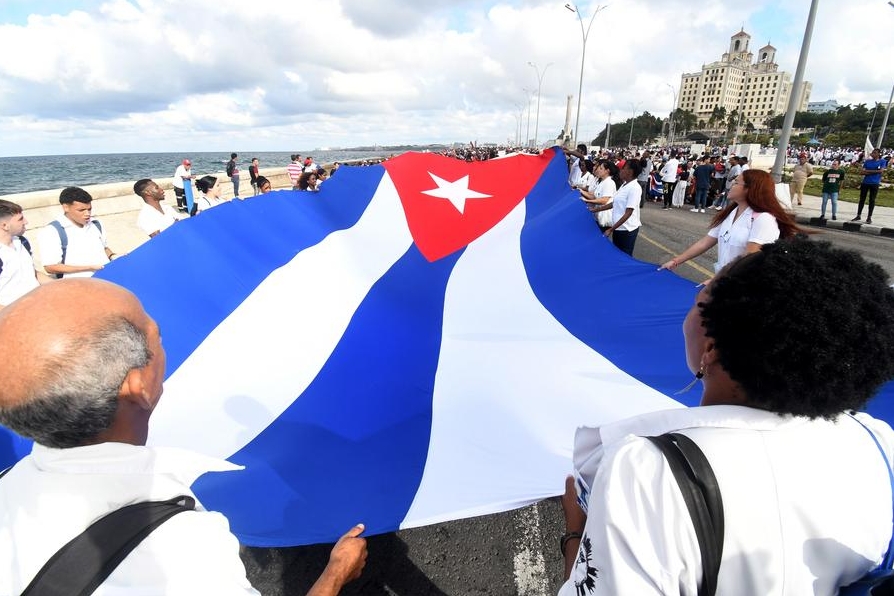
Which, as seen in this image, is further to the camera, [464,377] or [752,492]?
[464,377]

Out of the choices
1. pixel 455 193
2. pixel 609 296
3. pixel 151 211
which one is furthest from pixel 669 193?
pixel 151 211

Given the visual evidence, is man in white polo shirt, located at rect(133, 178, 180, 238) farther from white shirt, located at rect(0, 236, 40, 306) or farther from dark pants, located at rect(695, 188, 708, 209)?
dark pants, located at rect(695, 188, 708, 209)

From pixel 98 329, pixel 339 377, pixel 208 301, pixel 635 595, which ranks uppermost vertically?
pixel 98 329

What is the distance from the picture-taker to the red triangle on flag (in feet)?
Result: 16.1

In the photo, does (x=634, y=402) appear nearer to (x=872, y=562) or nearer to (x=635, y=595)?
(x=872, y=562)

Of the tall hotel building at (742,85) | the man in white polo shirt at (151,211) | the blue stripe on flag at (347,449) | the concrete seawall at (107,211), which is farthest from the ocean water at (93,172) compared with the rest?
the tall hotel building at (742,85)

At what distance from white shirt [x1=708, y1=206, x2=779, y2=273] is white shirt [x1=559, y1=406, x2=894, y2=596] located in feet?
8.54

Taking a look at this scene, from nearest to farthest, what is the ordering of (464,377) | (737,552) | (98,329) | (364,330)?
(737,552) → (98,329) → (464,377) → (364,330)

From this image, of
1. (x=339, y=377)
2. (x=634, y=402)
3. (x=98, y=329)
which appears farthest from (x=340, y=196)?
(x=98, y=329)

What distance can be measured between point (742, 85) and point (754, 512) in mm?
151771

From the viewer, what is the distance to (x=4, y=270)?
10.8 feet

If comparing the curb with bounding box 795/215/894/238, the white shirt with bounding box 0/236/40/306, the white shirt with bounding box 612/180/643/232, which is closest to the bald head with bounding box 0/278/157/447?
the white shirt with bounding box 0/236/40/306

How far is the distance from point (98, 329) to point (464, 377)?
2.12 metres

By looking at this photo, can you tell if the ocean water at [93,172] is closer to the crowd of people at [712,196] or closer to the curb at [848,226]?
the crowd of people at [712,196]
